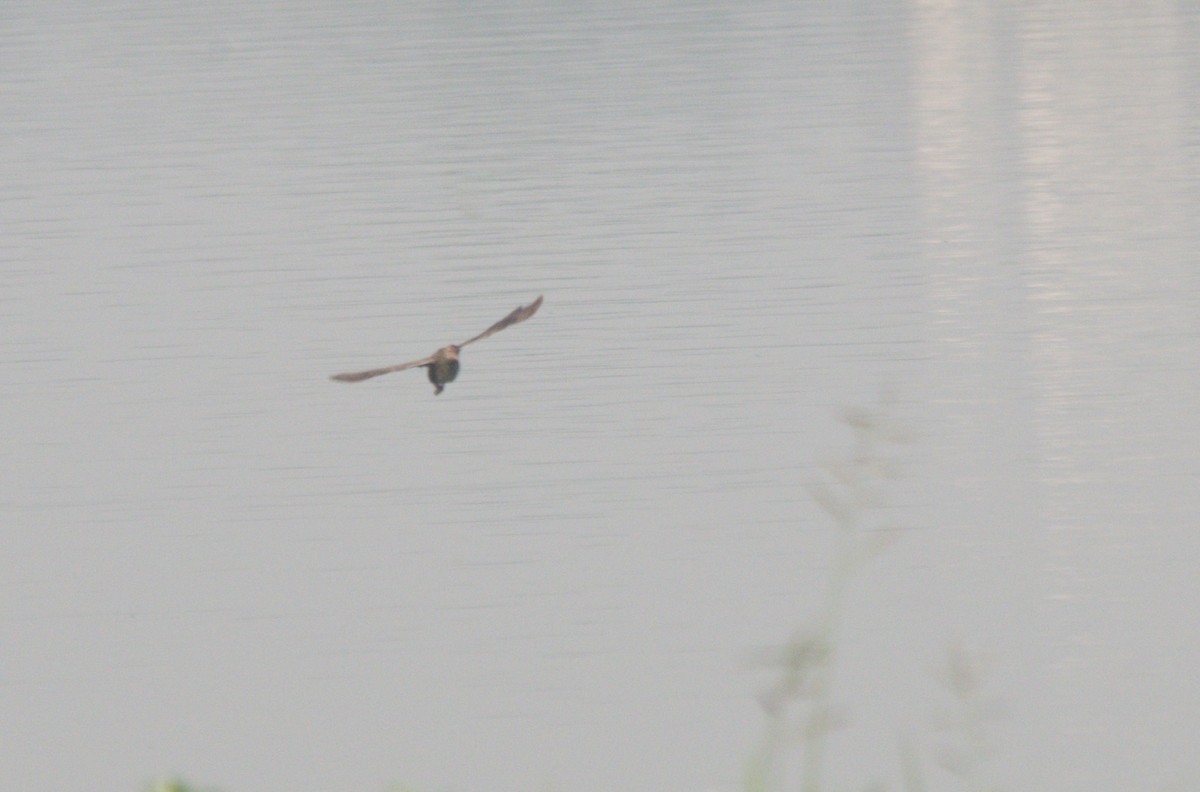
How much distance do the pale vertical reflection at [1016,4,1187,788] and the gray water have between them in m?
0.04

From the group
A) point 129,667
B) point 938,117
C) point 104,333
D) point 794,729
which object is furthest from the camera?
point 938,117

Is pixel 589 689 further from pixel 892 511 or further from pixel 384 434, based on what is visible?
pixel 384 434

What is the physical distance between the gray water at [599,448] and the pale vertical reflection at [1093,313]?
4 centimetres

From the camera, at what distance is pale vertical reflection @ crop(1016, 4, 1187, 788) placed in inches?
329

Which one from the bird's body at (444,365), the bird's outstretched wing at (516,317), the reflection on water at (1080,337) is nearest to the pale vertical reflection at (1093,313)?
the reflection on water at (1080,337)

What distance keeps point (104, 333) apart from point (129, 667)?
6.44 meters

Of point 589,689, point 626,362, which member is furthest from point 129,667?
point 626,362

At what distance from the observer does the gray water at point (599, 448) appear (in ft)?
25.1

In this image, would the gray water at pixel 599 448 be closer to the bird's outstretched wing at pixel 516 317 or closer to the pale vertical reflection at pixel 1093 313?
the pale vertical reflection at pixel 1093 313

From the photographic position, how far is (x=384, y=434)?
38.2ft

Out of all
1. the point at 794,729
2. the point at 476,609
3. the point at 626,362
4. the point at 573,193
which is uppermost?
the point at 794,729

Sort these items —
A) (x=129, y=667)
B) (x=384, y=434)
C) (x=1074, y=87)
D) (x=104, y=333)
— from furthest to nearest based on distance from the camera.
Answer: (x=1074, y=87), (x=104, y=333), (x=384, y=434), (x=129, y=667)

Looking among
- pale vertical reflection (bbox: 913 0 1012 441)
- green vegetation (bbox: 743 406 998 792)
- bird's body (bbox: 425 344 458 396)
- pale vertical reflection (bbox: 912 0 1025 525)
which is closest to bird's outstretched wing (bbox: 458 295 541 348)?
bird's body (bbox: 425 344 458 396)

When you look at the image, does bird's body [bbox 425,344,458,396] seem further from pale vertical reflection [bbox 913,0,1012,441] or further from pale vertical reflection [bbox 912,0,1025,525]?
pale vertical reflection [bbox 913,0,1012,441]
